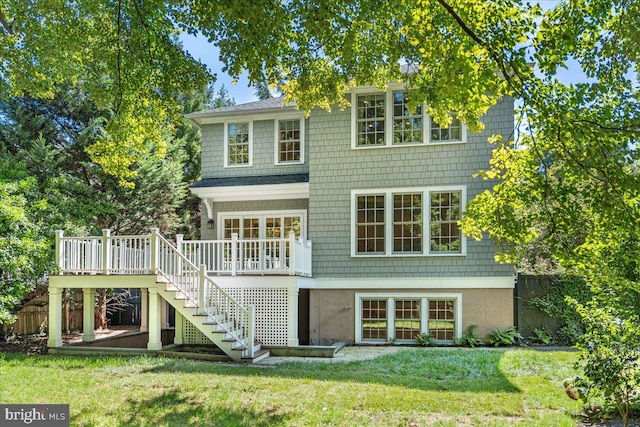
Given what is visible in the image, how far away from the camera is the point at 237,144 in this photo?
15227 mm

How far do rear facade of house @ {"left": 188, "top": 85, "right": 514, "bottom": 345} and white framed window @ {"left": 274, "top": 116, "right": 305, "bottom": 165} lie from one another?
277 mm

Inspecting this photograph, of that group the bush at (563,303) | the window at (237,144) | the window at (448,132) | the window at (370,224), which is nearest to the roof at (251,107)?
the window at (237,144)

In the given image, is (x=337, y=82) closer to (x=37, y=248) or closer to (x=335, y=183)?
(x=335, y=183)

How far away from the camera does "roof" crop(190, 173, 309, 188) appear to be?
14172 mm

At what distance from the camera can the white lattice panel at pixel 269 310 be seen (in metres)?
12.1

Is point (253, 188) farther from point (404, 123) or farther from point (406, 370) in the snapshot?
point (406, 370)

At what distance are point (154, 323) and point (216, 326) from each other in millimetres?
1513

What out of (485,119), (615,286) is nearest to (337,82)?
(485,119)

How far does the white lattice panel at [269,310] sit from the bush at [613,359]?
24.0 ft

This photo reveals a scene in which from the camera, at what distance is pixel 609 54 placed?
6555 millimetres

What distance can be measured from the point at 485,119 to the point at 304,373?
319 inches

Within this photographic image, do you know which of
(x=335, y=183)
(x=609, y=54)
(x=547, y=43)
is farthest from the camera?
(x=335, y=183)

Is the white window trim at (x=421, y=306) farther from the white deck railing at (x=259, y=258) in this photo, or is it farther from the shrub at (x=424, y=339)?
the white deck railing at (x=259, y=258)

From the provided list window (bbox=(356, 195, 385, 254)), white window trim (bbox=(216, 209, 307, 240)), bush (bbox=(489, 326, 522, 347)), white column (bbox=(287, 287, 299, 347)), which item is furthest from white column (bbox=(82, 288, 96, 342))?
bush (bbox=(489, 326, 522, 347))
